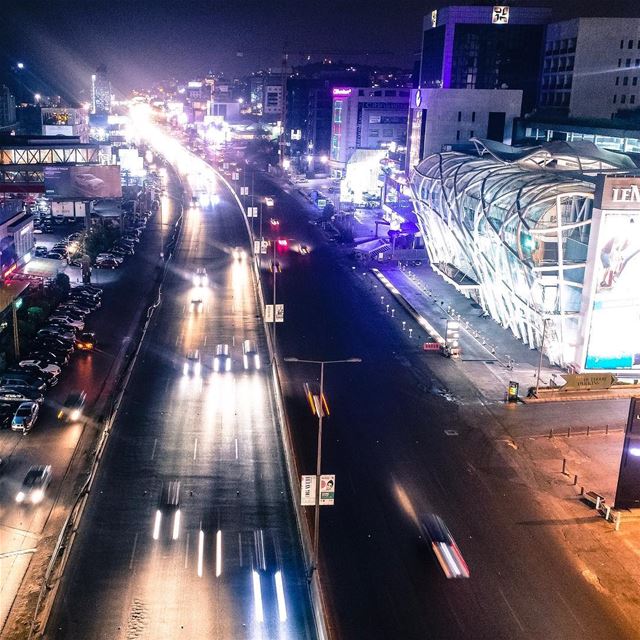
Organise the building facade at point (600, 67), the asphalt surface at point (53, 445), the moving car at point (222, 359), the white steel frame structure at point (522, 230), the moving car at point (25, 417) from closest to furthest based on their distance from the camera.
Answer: the asphalt surface at point (53, 445) < the moving car at point (25, 417) < the moving car at point (222, 359) < the white steel frame structure at point (522, 230) < the building facade at point (600, 67)

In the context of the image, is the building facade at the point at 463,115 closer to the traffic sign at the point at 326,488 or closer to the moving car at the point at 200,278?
the moving car at the point at 200,278

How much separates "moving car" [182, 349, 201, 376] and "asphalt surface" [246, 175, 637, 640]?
515 centimetres

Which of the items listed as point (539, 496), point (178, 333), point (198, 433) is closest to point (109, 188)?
point (178, 333)

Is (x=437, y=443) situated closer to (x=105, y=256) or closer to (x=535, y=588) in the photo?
(x=535, y=588)

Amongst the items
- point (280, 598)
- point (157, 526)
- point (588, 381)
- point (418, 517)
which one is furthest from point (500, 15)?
point (280, 598)

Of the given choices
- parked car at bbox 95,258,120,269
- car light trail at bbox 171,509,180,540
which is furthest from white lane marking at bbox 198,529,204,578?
parked car at bbox 95,258,120,269

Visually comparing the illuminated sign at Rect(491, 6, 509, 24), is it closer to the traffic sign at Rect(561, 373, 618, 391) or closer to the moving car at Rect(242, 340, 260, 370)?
the moving car at Rect(242, 340, 260, 370)

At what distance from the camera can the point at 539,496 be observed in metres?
29.5

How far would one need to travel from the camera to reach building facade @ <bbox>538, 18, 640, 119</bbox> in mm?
89875

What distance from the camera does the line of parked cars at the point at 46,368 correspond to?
3441 centimetres

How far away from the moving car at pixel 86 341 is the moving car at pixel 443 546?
2597 centimetres

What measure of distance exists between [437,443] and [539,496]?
18.8 ft

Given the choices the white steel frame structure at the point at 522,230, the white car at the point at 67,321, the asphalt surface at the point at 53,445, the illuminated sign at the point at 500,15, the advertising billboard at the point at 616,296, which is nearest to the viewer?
the asphalt surface at the point at 53,445

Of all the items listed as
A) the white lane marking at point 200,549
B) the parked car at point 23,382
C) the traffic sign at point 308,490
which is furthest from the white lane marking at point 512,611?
the parked car at point 23,382
